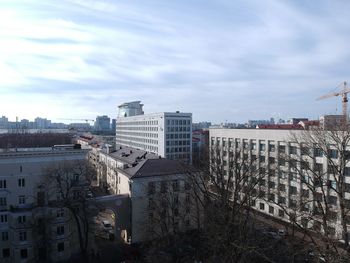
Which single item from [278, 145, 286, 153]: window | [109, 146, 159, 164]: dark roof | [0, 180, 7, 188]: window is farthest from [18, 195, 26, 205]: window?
[278, 145, 286, 153]: window

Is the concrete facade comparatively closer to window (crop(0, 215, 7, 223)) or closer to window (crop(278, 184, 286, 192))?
window (crop(278, 184, 286, 192))

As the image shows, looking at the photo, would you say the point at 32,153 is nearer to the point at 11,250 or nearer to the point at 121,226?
the point at 11,250

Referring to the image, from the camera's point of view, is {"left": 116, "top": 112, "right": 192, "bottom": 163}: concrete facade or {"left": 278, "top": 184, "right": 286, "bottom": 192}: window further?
{"left": 116, "top": 112, "right": 192, "bottom": 163}: concrete facade

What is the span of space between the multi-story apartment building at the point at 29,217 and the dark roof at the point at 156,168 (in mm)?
9980

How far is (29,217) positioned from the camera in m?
36.9

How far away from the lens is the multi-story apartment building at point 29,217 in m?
36.5

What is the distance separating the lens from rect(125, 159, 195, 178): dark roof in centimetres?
4409

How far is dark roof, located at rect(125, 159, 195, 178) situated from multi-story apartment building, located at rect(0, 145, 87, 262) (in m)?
9.98

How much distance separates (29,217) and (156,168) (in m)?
15.9

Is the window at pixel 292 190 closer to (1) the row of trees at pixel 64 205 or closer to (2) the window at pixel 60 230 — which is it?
(1) the row of trees at pixel 64 205

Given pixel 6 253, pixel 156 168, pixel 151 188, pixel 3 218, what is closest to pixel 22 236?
pixel 6 253

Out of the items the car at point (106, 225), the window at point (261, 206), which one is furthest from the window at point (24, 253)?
the window at point (261, 206)

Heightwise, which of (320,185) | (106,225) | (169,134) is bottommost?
(106,225)

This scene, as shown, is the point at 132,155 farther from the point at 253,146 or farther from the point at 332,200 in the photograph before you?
the point at 332,200
